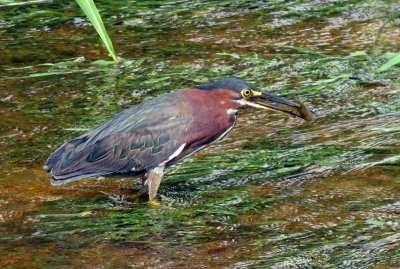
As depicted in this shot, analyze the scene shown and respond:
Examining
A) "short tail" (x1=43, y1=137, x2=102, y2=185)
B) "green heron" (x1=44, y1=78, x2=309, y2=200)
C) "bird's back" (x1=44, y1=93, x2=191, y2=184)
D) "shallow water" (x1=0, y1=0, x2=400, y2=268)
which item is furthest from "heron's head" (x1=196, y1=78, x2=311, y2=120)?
"short tail" (x1=43, y1=137, x2=102, y2=185)

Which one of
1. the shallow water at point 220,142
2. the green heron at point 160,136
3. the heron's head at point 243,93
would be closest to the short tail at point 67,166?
the green heron at point 160,136

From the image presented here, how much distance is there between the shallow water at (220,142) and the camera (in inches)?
228

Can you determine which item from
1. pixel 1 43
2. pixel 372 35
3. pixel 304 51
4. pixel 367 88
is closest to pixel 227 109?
pixel 367 88

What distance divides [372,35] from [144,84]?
225 centimetres

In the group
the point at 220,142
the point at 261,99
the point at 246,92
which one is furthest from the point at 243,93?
the point at 220,142

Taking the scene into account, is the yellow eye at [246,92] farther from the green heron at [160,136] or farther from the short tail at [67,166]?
the short tail at [67,166]

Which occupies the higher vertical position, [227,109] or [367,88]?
[227,109]

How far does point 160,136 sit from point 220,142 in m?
1.02

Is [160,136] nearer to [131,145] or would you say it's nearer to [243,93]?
[131,145]

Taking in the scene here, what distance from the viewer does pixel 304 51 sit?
9297mm

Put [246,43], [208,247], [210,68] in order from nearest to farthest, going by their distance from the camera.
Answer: [208,247], [210,68], [246,43]

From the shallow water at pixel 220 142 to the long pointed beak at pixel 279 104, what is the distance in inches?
10.4

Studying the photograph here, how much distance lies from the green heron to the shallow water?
0.21 m

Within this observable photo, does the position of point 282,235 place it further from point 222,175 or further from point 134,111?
point 134,111
